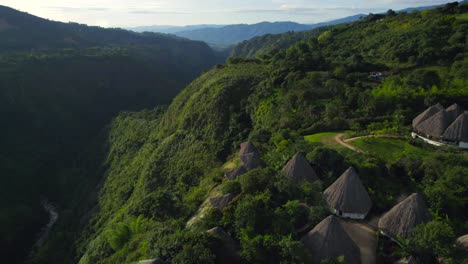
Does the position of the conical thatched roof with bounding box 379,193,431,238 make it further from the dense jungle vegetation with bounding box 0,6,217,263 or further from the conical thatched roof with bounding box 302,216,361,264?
the dense jungle vegetation with bounding box 0,6,217,263

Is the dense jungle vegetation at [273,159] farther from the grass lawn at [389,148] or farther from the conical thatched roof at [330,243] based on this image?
the conical thatched roof at [330,243]

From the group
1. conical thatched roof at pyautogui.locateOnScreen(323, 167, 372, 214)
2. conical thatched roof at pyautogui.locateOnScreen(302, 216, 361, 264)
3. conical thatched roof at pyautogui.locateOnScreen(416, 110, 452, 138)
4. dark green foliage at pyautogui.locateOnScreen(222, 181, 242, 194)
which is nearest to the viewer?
conical thatched roof at pyautogui.locateOnScreen(302, 216, 361, 264)

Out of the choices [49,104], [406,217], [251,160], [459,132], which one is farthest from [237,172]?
[49,104]

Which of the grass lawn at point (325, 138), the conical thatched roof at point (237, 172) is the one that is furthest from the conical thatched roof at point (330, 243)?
the grass lawn at point (325, 138)

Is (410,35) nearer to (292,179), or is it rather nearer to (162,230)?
(292,179)

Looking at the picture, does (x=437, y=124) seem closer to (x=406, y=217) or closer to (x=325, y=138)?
(x=325, y=138)

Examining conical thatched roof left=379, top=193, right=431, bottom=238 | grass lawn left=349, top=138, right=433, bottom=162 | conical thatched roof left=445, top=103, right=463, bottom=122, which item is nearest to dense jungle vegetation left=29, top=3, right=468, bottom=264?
conical thatched roof left=379, top=193, right=431, bottom=238

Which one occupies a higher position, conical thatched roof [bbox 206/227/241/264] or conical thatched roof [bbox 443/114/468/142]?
conical thatched roof [bbox 443/114/468/142]
